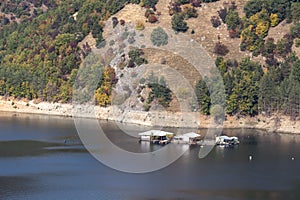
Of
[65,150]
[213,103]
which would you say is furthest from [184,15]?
[65,150]

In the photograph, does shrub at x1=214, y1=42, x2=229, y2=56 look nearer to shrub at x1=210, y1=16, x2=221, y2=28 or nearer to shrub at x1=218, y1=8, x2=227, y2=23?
shrub at x1=210, y1=16, x2=221, y2=28

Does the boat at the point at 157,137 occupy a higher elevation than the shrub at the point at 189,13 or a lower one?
lower

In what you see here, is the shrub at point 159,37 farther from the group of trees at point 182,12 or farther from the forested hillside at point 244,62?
the group of trees at point 182,12

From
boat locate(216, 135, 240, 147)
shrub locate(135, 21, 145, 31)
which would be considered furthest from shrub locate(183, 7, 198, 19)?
boat locate(216, 135, 240, 147)

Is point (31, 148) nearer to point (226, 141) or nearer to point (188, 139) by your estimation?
point (188, 139)

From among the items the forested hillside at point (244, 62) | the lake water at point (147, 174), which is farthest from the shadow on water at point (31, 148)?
the forested hillside at point (244, 62)

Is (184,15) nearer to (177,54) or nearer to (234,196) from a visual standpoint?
(177,54)
